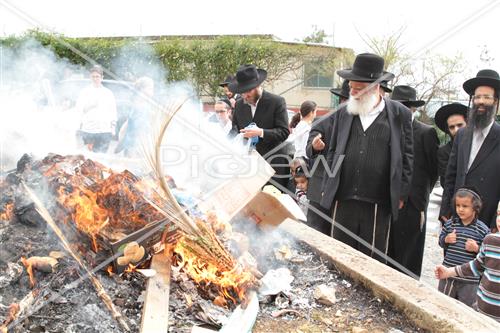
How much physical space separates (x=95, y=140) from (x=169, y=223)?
11.2ft

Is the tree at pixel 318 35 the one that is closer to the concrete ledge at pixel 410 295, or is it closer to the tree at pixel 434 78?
the tree at pixel 434 78

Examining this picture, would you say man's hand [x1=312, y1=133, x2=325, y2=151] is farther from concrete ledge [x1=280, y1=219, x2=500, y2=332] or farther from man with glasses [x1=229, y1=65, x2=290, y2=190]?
man with glasses [x1=229, y1=65, x2=290, y2=190]

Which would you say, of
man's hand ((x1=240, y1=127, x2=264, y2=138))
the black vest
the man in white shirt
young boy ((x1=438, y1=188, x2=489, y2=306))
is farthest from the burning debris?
the man in white shirt

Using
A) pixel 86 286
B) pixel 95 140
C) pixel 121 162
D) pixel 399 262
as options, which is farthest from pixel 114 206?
pixel 95 140

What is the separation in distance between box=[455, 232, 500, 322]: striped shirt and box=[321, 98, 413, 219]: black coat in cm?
80

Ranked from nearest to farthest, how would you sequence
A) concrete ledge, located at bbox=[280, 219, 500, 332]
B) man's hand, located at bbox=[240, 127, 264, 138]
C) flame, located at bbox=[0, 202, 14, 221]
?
concrete ledge, located at bbox=[280, 219, 500, 332] → flame, located at bbox=[0, 202, 14, 221] → man's hand, located at bbox=[240, 127, 264, 138]

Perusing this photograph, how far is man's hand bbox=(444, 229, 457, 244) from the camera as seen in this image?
377cm

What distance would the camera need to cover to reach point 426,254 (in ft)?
19.8

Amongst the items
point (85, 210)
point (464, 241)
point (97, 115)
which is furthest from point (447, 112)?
point (97, 115)

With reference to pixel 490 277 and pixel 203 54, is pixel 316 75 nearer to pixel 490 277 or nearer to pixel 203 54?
pixel 203 54

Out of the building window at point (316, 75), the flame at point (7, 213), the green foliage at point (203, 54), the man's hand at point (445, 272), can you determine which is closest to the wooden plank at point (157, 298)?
the flame at point (7, 213)

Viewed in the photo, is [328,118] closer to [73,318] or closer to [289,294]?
[289,294]

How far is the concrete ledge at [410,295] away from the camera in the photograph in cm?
250

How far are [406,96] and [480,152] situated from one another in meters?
1.27
